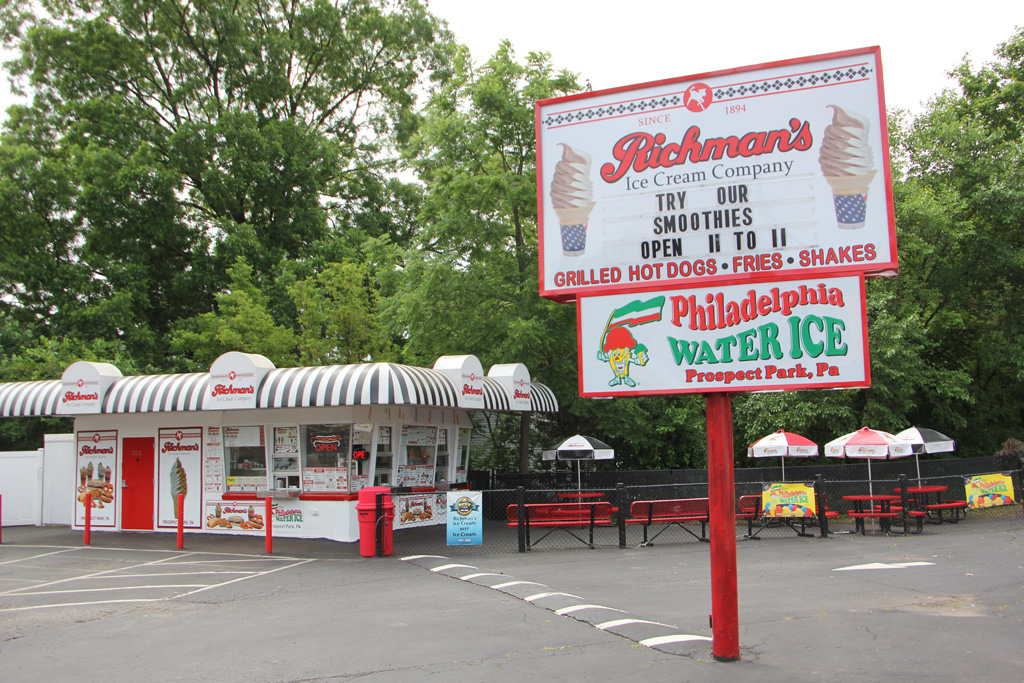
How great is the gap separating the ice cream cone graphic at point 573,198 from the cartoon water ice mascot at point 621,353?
2.99 feet

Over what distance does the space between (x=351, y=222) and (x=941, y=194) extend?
24086mm

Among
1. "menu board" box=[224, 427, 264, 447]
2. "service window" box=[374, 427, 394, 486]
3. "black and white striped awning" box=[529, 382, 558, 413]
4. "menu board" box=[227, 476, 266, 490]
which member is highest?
"black and white striped awning" box=[529, 382, 558, 413]

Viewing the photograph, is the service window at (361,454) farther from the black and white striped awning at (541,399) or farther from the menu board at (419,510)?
the black and white striped awning at (541,399)

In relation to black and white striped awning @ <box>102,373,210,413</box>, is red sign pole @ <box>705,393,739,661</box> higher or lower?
lower

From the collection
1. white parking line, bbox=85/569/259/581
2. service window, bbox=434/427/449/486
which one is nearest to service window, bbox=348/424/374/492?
service window, bbox=434/427/449/486

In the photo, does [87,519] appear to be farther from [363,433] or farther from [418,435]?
[418,435]

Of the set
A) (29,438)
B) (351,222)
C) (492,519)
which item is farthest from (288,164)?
(492,519)

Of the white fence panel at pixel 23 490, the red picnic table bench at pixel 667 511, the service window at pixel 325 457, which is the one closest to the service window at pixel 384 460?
the service window at pixel 325 457

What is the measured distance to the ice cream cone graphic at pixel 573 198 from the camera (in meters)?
8.25

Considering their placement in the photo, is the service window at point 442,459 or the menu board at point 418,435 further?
the service window at point 442,459

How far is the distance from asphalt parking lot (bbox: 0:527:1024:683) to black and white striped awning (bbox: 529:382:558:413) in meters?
5.23

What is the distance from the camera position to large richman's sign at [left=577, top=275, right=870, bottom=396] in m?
7.41

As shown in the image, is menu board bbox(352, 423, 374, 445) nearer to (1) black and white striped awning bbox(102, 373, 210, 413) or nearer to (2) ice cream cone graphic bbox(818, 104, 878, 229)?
(1) black and white striped awning bbox(102, 373, 210, 413)

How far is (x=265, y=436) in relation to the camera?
18.1m
